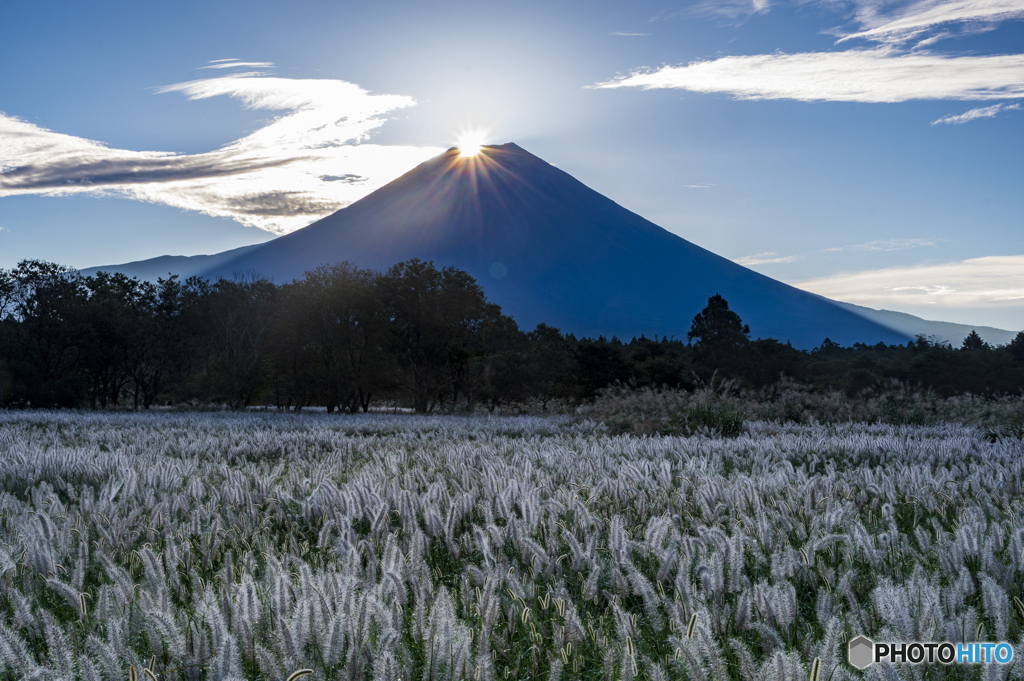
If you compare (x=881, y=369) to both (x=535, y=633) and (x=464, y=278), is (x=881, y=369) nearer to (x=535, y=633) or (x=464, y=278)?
(x=464, y=278)

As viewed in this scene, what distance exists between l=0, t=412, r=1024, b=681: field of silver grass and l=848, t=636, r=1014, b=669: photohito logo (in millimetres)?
35

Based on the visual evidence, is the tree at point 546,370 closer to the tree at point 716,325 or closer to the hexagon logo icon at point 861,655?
the tree at point 716,325

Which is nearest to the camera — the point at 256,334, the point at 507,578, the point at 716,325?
the point at 507,578

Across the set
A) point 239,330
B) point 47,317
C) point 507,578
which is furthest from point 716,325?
point 507,578

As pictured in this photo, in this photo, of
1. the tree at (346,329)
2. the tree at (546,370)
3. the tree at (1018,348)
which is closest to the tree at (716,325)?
the tree at (1018,348)

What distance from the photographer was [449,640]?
1.30m

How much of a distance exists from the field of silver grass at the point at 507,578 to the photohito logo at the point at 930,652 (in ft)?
0.12

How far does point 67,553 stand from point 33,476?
10.3ft

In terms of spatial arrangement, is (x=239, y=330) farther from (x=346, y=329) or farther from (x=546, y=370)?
(x=546, y=370)

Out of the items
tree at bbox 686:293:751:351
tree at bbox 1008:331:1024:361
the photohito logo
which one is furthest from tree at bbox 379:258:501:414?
tree at bbox 686:293:751:351

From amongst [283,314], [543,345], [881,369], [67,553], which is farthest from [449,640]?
[881,369]

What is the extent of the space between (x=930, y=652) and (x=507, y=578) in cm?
117

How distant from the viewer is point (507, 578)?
2.05 m

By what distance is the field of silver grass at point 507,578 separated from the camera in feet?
4.66
